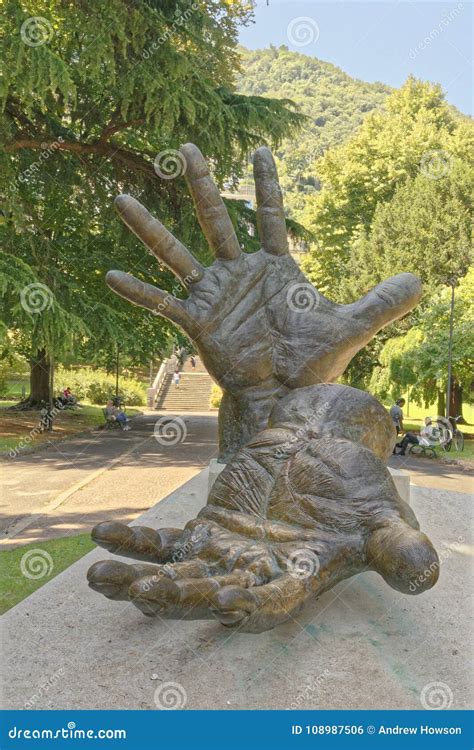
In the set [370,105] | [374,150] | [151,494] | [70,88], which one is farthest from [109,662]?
[370,105]

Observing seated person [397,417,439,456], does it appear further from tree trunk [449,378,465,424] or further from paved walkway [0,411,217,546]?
paved walkway [0,411,217,546]

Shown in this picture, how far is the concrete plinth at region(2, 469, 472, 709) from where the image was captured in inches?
105

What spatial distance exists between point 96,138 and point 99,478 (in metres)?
6.32

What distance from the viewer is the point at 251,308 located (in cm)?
390

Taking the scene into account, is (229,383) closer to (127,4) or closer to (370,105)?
(127,4)

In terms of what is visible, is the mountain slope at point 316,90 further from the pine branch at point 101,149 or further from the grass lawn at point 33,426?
the pine branch at point 101,149

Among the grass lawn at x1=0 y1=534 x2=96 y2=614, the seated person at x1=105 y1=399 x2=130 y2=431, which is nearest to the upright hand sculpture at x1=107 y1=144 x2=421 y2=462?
the grass lawn at x1=0 y1=534 x2=96 y2=614

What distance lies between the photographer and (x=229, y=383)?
387 centimetres

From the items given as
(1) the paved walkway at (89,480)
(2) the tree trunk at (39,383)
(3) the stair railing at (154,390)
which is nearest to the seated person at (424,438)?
(1) the paved walkway at (89,480)

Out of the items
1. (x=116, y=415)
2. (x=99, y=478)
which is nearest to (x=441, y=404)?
(x=116, y=415)

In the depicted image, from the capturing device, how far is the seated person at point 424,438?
50.3 ft

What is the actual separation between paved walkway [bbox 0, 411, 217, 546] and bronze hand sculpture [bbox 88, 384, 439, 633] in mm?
4780

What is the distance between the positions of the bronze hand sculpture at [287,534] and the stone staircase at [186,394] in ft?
83.6

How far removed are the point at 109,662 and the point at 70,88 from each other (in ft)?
28.0
